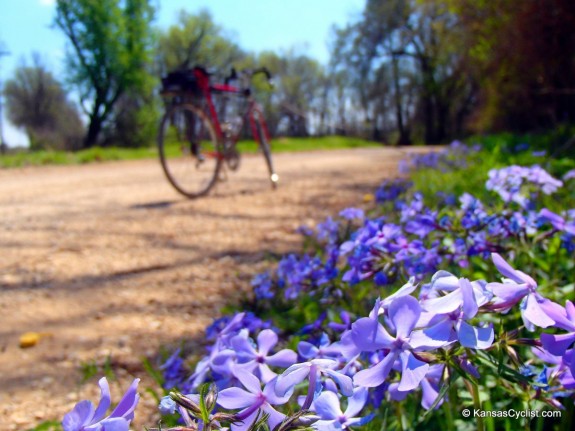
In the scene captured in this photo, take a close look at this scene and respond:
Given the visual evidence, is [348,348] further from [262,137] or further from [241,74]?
[241,74]

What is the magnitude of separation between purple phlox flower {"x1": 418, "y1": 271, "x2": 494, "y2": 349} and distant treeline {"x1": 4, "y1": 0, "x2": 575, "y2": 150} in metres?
7.57

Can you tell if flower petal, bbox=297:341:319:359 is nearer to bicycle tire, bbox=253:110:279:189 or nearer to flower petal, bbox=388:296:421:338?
flower petal, bbox=388:296:421:338

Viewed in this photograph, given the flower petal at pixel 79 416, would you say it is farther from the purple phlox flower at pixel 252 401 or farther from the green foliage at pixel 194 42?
the green foliage at pixel 194 42

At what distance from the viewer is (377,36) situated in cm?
3103

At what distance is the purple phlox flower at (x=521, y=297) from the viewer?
0.51 metres

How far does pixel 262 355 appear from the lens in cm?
69

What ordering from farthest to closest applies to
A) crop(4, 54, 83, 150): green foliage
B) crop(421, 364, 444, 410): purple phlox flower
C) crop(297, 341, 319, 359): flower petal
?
crop(4, 54, 83, 150): green foliage → crop(297, 341, 319, 359): flower petal → crop(421, 364, 444, 410): purple phlox flower

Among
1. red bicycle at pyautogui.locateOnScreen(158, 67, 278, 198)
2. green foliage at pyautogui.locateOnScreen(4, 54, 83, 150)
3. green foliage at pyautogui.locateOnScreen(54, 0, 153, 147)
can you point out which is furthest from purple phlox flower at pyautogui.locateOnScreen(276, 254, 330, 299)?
green foliage at pyautogui.locateOnScreen(4, 54, 83, 150)

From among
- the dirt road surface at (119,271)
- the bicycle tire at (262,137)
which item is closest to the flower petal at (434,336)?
the dirt road surface at (119,271)

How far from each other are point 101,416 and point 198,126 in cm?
465

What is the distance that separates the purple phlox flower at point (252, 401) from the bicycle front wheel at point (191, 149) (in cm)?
437

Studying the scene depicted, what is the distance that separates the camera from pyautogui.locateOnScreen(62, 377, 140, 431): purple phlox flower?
0.43 metres

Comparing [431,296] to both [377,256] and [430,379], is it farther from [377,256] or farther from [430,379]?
[377,256]

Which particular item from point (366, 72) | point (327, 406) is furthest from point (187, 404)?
point (366, 72)
